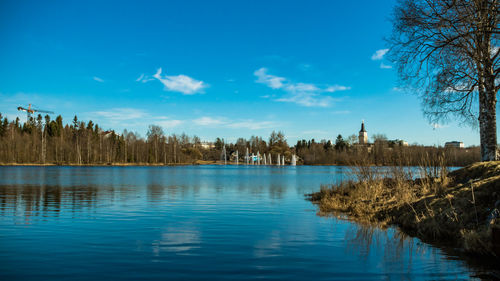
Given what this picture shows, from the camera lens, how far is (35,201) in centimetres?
1872

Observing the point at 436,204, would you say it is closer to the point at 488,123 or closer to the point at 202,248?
the point at 488,123

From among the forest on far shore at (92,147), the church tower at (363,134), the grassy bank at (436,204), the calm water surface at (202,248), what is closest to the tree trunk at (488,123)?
the grassy bank at (436,204)

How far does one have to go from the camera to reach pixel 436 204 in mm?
12180

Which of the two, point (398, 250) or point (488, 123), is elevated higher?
point (488, 123)

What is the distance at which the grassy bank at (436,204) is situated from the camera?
9.39m

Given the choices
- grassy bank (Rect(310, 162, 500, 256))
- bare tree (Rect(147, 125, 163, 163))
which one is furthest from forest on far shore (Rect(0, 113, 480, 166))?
grassy bank (Rect(310, 162, 500, 256))

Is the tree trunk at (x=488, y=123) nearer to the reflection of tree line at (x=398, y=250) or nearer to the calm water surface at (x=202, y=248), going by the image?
the reflection of tree line at (x=398, y=250)

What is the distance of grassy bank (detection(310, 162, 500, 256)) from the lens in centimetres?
939

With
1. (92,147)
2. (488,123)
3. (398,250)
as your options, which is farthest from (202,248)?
(92,147)

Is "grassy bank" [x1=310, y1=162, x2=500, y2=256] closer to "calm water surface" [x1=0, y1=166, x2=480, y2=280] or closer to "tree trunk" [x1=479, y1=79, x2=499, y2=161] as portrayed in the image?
"calm water surface" [x1=0, y1=166, x2=480, y2=280]

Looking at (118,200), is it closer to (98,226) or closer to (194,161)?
(98,226)

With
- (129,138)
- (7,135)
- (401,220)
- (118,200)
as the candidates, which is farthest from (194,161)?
(401,220)

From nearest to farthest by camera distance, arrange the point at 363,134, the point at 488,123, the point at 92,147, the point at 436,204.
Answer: the point at 436,204 → the point at 488,123 → the point at 92,147 → the point at 363,134

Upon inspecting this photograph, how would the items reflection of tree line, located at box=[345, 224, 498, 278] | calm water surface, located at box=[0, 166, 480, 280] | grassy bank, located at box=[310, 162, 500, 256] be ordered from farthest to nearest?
1. grassy bank, located at box=[310, 162, 500, 256]
2. reflection of tree line, located at box=[345, 224, 498, 278]
3. calm water surface, located at box=[0, 166, 480, 280]
